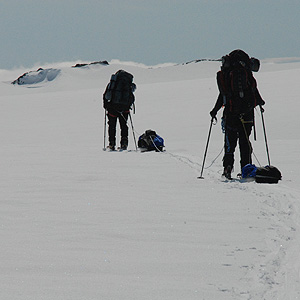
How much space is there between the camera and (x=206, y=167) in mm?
7184

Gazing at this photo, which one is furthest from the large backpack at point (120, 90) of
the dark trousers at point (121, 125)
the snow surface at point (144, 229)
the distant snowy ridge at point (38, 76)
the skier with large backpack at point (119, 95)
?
the distant snowy ridge at point (38, 76)

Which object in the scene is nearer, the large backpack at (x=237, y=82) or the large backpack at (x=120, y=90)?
the large backpack at (x=237, y=82)

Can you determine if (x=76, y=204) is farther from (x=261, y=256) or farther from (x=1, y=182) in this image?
(x=261, y=256)

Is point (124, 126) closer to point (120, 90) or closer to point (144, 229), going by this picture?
point (120, 90)

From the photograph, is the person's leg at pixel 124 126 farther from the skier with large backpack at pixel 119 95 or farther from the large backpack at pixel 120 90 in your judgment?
the large backpack at pixel 120 90

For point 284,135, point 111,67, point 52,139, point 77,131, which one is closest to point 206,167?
point 284,135

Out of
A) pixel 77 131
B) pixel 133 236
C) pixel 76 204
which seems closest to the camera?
pixel 133 236

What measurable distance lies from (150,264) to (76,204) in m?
1.67

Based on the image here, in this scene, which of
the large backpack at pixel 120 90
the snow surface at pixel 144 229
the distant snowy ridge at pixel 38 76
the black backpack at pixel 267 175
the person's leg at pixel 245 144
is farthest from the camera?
the distant snowy ridge at pixel 38 76

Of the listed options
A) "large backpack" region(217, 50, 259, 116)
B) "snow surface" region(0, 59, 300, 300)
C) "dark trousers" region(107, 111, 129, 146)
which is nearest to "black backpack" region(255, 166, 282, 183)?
"snow surface" region(0, 59, 300, 300)

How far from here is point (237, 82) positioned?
6.24 m

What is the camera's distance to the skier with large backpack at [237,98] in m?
6.23

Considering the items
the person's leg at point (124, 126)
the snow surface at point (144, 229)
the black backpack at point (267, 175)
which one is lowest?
the snow surface at point (144, 229)

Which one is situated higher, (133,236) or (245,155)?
(245,155)
